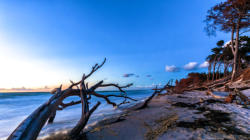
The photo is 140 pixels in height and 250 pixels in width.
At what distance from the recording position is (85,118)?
7.07 feet

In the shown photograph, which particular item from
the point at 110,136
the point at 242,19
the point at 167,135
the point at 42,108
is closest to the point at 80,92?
the point at 42,108

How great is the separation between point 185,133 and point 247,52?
78.8ft

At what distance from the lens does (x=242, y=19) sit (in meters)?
10.1

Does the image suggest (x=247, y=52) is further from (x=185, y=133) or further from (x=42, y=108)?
(x=42, y=108)

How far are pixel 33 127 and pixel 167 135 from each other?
2.23 m

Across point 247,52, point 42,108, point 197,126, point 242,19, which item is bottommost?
point 197,126

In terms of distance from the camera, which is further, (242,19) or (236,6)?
(242,19)

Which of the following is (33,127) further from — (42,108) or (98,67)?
(98,67)

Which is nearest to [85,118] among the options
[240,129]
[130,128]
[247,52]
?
[130,128]

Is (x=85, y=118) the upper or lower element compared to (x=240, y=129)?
upper

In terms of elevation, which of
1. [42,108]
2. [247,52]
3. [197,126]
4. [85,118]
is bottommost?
[197,126]

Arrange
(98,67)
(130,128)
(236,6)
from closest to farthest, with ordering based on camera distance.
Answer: (130,128)
(98,67)
(236,6)

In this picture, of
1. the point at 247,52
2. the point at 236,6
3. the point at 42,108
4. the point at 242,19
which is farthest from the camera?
the point at 247,52

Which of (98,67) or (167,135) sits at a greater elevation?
(98,67)
